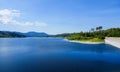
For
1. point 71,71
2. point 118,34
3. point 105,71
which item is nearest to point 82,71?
point 71,71

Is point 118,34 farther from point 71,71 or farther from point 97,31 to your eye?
point 71,71

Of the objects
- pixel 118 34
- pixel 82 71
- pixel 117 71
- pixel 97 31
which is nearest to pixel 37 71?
pixel 82 71

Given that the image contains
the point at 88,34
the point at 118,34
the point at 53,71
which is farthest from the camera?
the point at 88,34

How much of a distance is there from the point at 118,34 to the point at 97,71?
331ft

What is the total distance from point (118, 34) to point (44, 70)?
10303 centimetres

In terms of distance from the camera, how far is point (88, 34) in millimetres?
128625

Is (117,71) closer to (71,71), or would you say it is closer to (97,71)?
(97,71)

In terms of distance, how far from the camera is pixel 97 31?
13662cm

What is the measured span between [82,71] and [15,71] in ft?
26.4

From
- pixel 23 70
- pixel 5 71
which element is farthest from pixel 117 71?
pixel 5 71

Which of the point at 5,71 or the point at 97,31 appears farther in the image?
the point at 97,31

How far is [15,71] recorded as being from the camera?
2297 cm

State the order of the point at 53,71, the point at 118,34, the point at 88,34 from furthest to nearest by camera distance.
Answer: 1. the point at 88,34
2. the point at 118,34
3. the point at 53,71

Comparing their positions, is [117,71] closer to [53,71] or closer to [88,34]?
[53,71]
